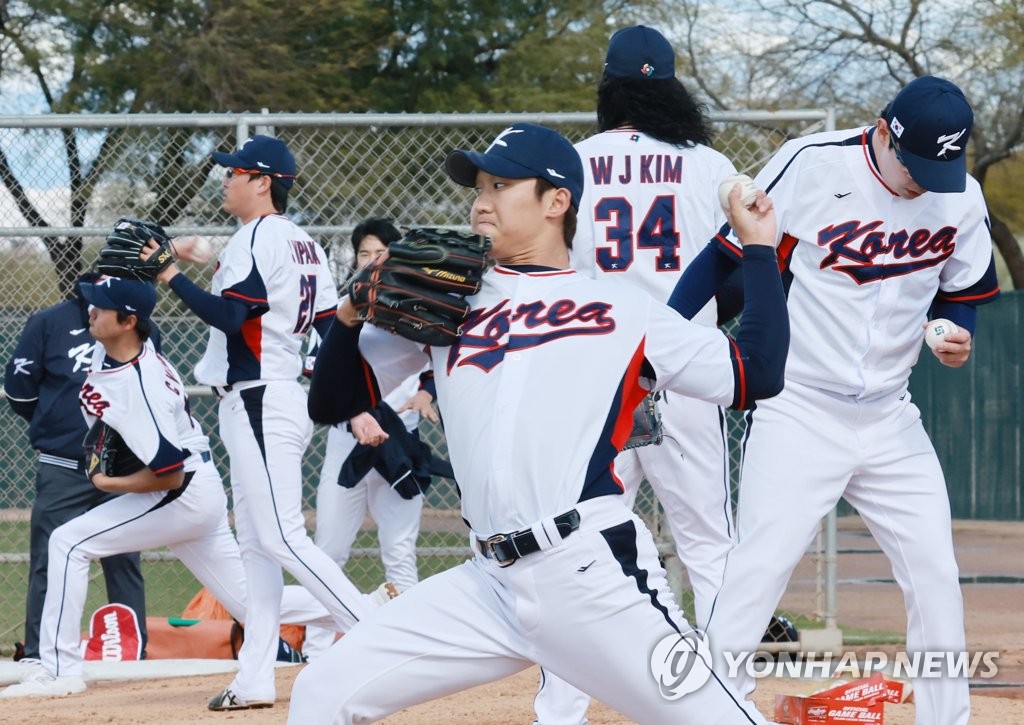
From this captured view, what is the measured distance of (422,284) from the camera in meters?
3.07

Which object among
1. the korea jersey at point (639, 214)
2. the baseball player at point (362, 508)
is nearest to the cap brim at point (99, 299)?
the baseball player at point (362, 508)

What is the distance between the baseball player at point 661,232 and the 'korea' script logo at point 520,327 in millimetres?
1710

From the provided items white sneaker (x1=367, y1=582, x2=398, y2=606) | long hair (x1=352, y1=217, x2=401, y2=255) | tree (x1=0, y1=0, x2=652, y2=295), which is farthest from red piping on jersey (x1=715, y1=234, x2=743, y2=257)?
tree (x1=0, y1=0, x2=652, y2=295)

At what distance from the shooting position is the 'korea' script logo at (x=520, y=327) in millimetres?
3127

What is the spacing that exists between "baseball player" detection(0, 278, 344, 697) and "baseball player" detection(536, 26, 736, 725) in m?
2.15

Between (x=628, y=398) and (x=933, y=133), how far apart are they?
4.71 feet

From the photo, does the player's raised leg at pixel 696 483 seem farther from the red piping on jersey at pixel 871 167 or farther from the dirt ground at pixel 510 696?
the red piping on jersey at pixel 871 167

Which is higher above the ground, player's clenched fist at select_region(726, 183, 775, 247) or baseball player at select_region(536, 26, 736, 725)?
player's clenched fist at select_region(726, 183, 775, 247)

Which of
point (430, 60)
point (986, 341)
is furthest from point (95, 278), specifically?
point (430, 60)

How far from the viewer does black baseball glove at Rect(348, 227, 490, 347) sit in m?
3.04

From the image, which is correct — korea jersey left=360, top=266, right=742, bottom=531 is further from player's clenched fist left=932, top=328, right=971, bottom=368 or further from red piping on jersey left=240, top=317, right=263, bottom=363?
red piping on jersey left=240, top=317, right=263, bottom=363

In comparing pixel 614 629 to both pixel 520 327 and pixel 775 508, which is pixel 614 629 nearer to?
pixel 520 327

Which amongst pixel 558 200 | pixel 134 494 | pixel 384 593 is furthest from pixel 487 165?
pixel 384 593

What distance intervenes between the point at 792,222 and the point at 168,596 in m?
6.81
